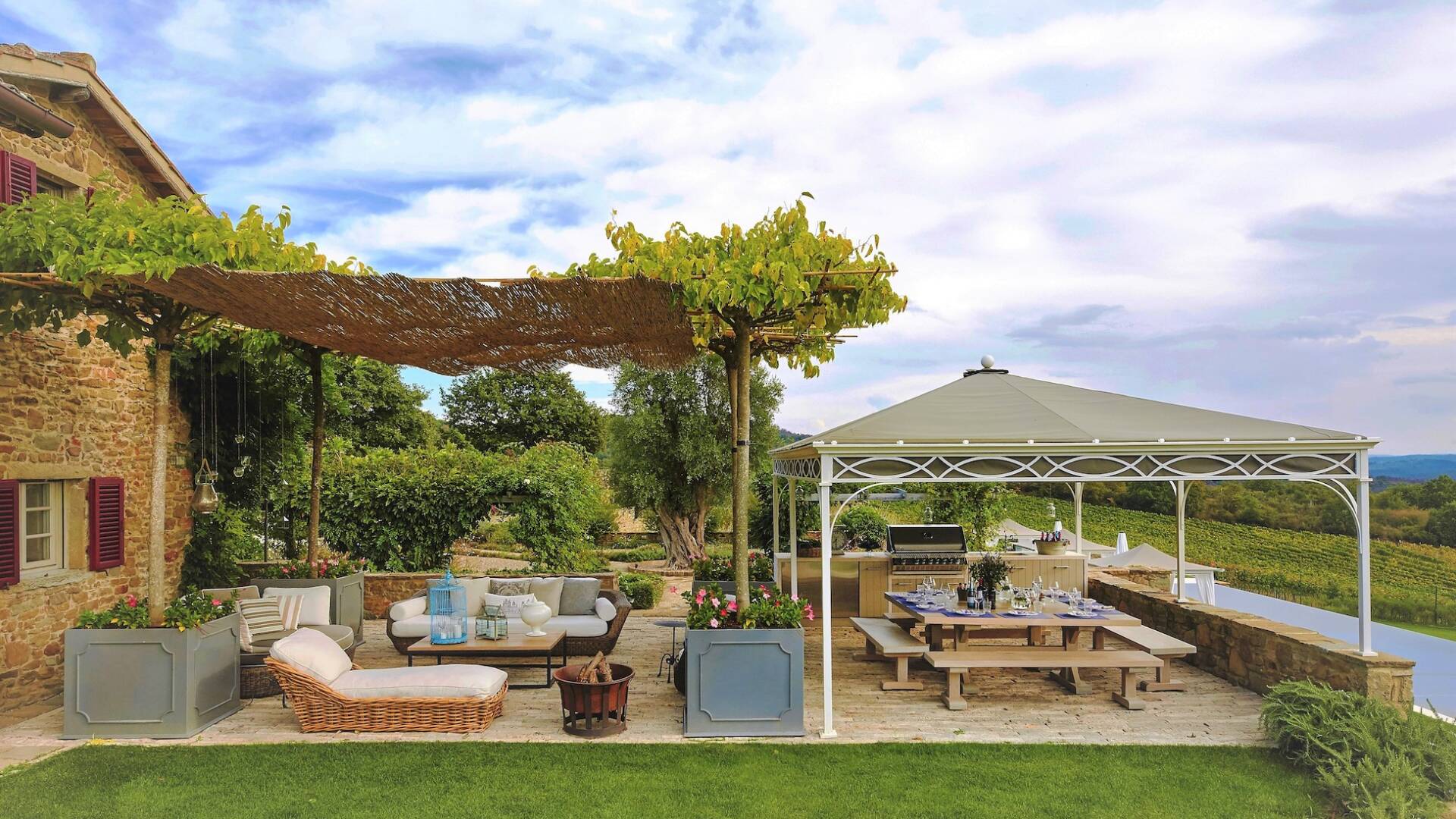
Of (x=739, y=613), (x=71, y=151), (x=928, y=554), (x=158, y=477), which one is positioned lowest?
(x=928, y=554)

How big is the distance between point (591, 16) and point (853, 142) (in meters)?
2.83

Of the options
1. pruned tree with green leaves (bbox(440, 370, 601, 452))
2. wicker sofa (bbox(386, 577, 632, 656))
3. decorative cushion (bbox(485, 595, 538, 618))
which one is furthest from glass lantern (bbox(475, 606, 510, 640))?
pruned tree with green leaves (bbox(440, 370, 601, 452))

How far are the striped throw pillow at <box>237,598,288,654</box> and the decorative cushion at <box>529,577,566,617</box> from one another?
243 centimetres

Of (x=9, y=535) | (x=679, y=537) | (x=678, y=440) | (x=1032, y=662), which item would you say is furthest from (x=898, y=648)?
(x=679, y=537)

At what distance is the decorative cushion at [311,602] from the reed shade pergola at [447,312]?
8.37ft

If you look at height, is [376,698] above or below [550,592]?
below

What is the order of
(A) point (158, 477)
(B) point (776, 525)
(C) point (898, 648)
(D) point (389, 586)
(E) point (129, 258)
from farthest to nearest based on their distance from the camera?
(D) point (389, 586) < (B) point (776, 525) < (C) point (898, 648) < (A) point (158, 477) < (E) point (129, 258)

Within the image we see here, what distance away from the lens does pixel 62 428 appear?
748 cm

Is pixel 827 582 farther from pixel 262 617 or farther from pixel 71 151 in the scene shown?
pixel 71 151

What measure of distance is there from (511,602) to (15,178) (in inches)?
221

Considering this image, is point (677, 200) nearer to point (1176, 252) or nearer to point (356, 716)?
point (356, 716)

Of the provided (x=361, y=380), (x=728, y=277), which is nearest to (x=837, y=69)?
(x=728, y=277)

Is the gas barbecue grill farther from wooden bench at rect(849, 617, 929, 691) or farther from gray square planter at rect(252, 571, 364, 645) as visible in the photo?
gray square planter at rect(252, 571, 364, 645)

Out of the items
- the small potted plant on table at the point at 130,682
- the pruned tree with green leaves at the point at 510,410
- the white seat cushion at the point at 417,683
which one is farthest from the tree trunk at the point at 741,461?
the pruned tree with green leaves at the point at 510,410
